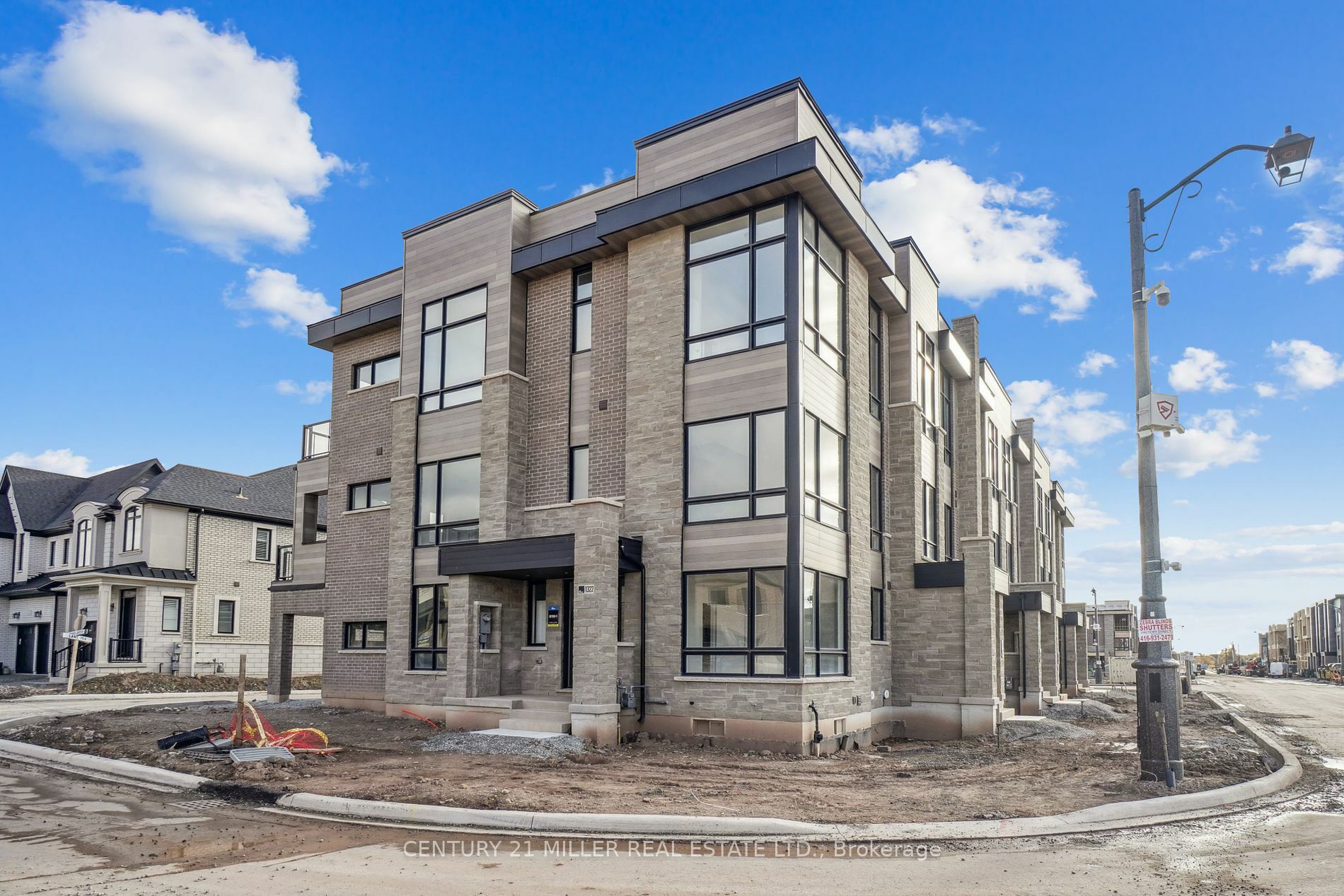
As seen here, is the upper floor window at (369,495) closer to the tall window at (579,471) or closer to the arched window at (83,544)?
the tall window at (579,471)

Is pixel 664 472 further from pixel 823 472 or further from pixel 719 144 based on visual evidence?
pixel 719 144

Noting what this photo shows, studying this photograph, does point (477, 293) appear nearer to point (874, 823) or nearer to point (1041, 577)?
point (874, 823)

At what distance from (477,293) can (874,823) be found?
1644 centimetres

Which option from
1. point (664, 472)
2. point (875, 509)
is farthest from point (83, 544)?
point (875, 509)

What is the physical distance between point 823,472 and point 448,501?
9.15m

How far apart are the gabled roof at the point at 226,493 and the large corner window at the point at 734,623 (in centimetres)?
2940

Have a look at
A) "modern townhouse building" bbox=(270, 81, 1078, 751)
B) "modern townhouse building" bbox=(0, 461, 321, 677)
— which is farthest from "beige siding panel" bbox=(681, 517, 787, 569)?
"modern townhouse building" bbox=(0, 461, 321, 677)

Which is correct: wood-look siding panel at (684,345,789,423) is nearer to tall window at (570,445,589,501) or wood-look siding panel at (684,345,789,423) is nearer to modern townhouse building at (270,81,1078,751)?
modern townhouse building at (270,81,1078,751)

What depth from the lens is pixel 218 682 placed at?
3781cm

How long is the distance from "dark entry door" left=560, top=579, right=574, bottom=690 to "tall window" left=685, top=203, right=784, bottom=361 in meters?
5.75

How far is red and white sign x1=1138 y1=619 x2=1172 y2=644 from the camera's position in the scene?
43.4 feet

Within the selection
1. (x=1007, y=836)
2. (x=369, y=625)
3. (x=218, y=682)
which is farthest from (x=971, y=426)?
(x=218, y=682)

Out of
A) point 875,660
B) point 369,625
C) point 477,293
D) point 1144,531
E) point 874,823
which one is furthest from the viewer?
point 369,625

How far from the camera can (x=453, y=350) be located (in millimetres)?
23406
